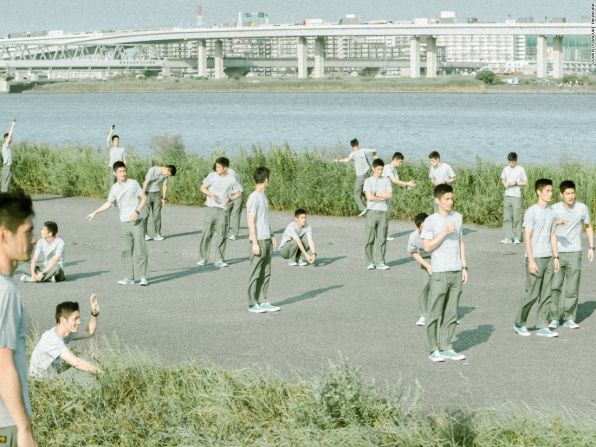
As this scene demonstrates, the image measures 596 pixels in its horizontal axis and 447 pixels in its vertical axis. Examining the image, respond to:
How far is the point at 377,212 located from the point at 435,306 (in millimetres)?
6010

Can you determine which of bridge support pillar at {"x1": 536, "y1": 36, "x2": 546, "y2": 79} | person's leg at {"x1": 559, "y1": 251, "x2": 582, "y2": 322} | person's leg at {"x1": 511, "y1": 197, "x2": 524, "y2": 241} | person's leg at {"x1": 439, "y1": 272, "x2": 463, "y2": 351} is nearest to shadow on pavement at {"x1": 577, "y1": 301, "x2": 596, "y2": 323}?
person's leg at {"x1": 559, "y1": 251, "x2": 582, "y2": 322}

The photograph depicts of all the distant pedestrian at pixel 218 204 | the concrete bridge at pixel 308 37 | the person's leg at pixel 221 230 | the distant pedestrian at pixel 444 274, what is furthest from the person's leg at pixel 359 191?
the concrete bridge at pixel 308 37

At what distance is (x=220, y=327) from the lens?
12.3m

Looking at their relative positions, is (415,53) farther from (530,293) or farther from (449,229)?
(449,229)

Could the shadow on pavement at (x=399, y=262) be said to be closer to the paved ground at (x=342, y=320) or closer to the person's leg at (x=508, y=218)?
the paved ground at (x=342, y=320)

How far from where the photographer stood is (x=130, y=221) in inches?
593

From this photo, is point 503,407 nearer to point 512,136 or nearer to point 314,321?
point 314,321

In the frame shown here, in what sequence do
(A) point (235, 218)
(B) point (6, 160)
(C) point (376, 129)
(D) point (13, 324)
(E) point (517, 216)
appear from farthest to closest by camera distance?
(C) point (376, 129) < (B) point (6, 160) < (A) point (235, 218) < (E) point (517, 216) < (D) point (13, 324)

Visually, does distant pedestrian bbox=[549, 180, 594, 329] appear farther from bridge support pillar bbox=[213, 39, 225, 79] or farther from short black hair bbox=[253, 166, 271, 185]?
bridge support pillar bbox=[213, 39, 225, 79]

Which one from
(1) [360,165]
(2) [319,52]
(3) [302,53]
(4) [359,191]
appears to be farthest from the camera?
(2) [319,52]

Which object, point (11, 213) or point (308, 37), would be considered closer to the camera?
point (11, 213)

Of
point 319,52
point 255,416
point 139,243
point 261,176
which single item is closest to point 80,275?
point 139,243

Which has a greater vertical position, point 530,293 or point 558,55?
point 558,55

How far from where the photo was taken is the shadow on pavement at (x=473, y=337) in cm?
1139
